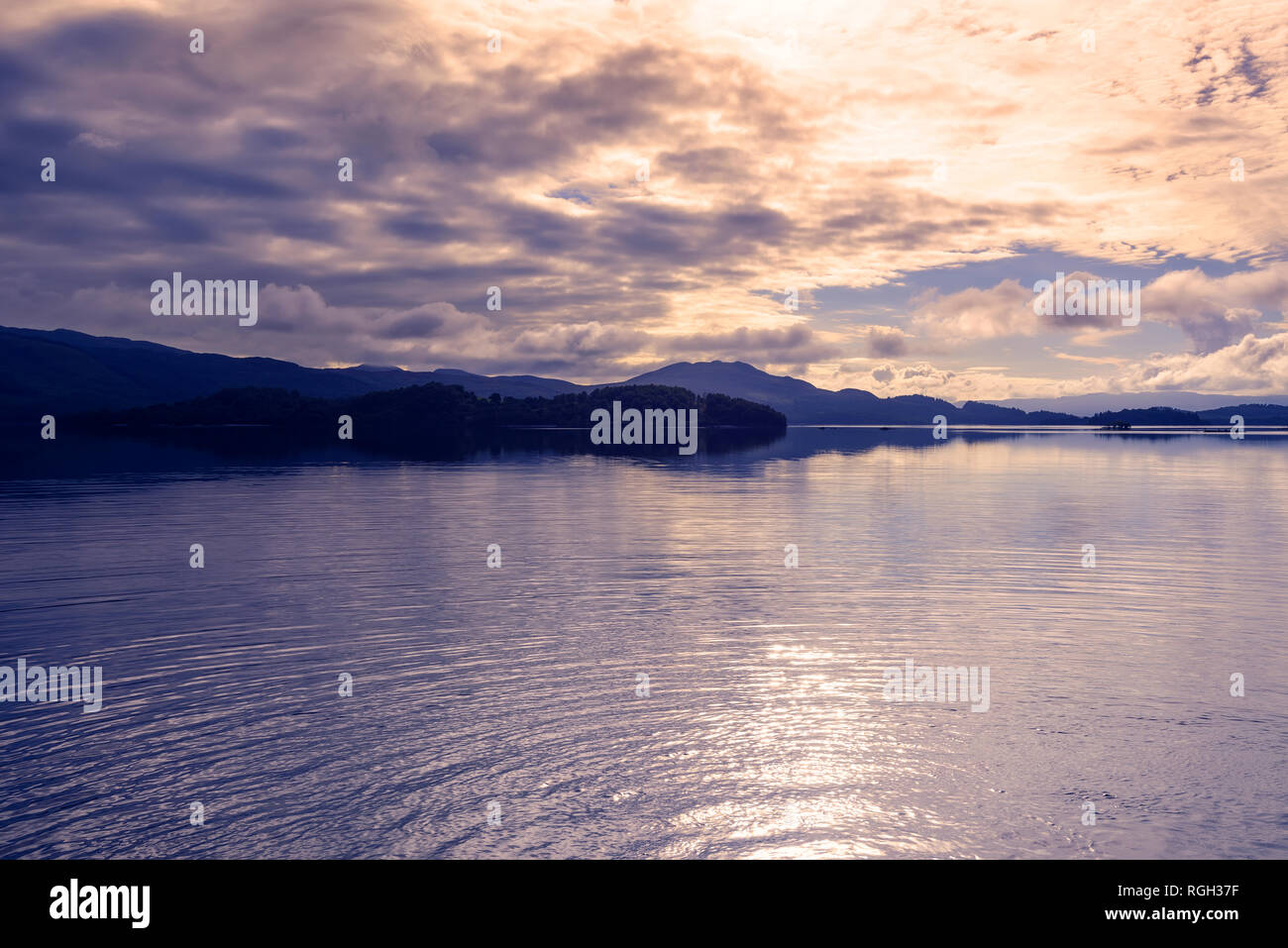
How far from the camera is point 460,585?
100 ft

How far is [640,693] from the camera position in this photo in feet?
61.2

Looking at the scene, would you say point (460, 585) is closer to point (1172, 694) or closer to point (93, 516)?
point (1172, 694)

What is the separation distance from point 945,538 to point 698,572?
1549 cm

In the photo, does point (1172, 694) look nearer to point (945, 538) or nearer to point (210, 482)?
point (945, 538)

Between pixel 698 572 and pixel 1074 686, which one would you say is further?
pixel 698 572

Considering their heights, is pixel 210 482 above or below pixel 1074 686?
above

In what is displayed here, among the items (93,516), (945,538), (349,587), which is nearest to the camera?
(349,587)

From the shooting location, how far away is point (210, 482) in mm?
70312

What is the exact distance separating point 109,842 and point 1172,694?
68.0 feet

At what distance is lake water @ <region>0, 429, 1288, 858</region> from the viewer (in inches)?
500

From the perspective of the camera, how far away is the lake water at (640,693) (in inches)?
500
